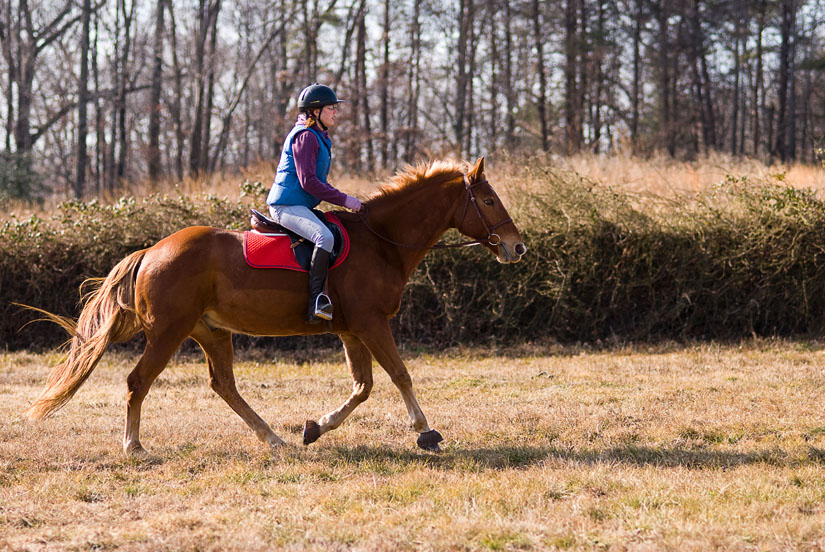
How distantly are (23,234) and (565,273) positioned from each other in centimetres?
840

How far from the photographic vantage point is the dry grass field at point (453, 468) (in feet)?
13.3

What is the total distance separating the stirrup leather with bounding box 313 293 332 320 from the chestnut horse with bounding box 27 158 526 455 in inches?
6.9

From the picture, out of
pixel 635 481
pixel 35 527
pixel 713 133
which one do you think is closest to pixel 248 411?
pixel 35 527

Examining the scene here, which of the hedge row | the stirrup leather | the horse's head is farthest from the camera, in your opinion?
the hedge row

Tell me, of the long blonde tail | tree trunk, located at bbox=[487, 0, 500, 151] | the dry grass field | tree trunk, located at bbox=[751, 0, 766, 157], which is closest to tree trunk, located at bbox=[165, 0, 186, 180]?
tree trunk, located at bbox=[487, 0, 500, 151]

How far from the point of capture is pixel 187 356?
11609 millimetres

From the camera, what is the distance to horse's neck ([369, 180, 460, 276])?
20.8 feet

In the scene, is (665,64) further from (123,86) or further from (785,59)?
(123,86)

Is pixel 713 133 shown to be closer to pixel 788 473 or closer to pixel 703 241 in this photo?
pixel 703 241

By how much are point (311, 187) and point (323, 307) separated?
2.99 feet

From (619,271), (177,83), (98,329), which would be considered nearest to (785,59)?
(619,271)

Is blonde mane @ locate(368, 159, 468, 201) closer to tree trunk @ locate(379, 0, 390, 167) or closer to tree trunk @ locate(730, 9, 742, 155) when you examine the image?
tree trunk @ locate(379, 0, 390, 167)

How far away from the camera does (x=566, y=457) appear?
567cm

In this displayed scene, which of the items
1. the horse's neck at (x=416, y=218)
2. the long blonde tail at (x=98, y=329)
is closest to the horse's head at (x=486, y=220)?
the horse's neck at (x=416, y=218)
